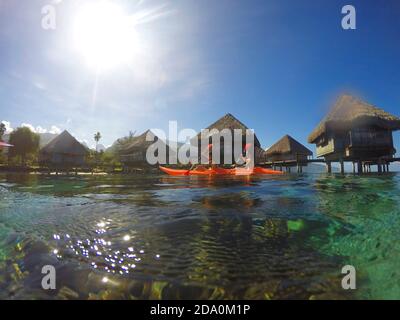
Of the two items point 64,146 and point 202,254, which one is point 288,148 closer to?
point 202,254

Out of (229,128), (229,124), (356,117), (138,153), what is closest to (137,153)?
(138,153)

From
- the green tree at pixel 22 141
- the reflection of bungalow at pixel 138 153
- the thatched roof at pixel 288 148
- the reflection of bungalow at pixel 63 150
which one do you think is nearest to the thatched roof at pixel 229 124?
the thatched roof at pixel 288 148

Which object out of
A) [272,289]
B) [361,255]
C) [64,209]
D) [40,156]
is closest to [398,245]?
[361,255]

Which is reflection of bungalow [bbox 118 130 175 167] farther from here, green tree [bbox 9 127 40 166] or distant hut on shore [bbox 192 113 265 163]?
green tree [bbox 9 127 40 166]

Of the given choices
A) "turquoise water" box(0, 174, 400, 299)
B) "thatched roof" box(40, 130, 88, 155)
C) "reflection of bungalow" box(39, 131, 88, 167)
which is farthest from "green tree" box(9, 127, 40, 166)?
"turquoise water" box(0, 174, 400, 299)

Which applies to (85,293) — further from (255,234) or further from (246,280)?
(255,234)

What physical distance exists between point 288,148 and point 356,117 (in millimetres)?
11617

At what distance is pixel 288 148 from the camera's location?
27.7 meters

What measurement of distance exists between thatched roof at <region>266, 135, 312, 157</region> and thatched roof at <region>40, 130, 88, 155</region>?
27201 millimetres

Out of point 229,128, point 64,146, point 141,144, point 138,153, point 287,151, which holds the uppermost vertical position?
point 229,128

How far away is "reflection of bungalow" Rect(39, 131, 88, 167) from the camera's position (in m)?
31.8

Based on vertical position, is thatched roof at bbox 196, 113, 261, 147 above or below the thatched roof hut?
above

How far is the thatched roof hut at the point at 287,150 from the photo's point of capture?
28.0 m

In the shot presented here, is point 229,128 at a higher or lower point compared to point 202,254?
higher
